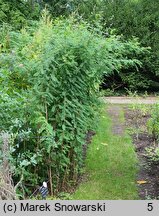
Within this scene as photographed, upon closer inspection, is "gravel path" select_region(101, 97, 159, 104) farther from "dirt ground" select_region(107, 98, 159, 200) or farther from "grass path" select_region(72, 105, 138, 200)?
"grass path" select_region(72, 105, 138, 200)

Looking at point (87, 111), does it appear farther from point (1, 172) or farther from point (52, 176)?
point (1, 172)

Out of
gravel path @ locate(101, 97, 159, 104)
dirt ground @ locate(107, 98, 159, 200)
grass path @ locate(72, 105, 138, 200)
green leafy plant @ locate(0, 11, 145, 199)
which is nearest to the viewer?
green leafy plant @ locate(0, 11, 145, 199)

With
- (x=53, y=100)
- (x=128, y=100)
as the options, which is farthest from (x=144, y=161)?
(x=128, y=100)

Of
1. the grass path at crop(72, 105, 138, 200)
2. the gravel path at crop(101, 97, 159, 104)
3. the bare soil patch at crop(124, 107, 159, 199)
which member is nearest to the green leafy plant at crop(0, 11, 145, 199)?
the grass path at crop(72, 105, 138, 200)

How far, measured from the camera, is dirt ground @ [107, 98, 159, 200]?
524 centimetres

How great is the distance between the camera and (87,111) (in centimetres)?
516

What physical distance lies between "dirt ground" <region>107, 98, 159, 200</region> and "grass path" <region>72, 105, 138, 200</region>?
0.10m

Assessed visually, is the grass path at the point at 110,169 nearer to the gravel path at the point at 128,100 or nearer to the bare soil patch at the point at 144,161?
the bare soil patch at the point at 144,161

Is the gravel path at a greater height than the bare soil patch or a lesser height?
greater

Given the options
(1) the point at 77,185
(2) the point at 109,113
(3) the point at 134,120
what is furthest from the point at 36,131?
(2) the point at 109,113

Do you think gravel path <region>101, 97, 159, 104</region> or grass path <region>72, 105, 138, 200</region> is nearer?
grass path <region>72, 105, 138, 200</region>

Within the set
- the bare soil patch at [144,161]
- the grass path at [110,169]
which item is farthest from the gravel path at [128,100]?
the grass path at [110,169]

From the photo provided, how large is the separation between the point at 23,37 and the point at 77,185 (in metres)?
2.18

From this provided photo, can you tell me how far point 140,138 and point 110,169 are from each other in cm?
167
